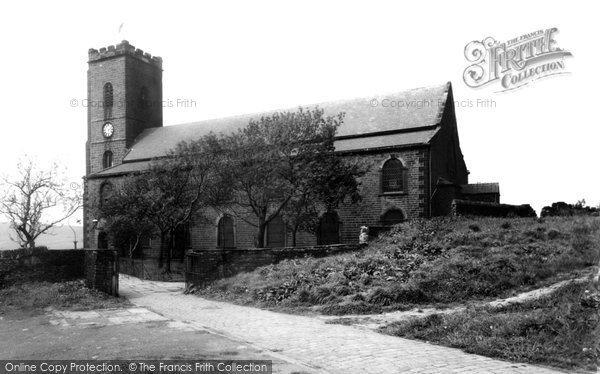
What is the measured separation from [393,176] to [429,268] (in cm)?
1462

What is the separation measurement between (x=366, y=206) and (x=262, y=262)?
11427 millimetres

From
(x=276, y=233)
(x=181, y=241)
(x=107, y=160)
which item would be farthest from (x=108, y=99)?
(x=276, y=233)

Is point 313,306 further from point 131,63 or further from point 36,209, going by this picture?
point 131,63

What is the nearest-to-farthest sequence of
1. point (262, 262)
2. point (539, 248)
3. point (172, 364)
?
point (172, 364) < point (539, 248) < point (262, 262)

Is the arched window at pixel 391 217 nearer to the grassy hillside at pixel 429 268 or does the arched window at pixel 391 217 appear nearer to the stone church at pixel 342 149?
the stone church at pixel 342 149

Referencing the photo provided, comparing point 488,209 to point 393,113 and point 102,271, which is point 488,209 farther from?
point 102,271

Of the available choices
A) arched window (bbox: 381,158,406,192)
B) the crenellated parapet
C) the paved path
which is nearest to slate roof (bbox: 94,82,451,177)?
arched window (bbox: 381,158,406,192)

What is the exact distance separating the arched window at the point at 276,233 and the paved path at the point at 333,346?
17.9 m

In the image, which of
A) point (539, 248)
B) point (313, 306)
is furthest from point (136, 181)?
point (539, 248)

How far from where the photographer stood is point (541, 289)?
11.0 metres

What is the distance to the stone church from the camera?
27.3 meters

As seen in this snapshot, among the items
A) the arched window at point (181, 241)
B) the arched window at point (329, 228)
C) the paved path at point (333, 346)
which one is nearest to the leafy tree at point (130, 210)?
the arched window at point (181, 241)

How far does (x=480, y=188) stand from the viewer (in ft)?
94.9

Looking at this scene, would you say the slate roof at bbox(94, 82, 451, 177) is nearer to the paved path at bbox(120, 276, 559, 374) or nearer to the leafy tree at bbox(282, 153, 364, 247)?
the leafy tree at bbox(282, 153, 364, 247)
